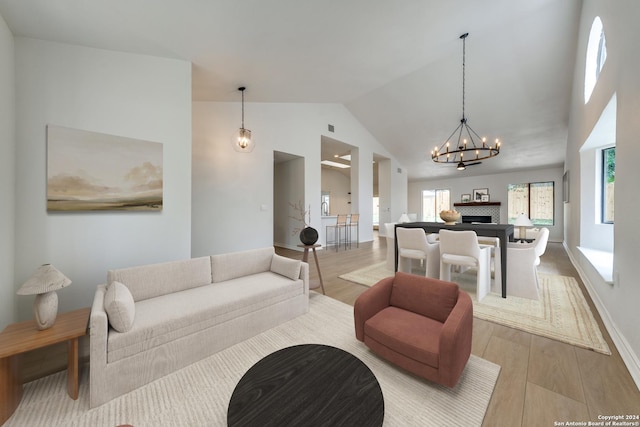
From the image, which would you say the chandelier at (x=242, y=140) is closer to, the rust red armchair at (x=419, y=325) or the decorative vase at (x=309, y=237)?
Answer: the decorative vase at (x=309, y=237)

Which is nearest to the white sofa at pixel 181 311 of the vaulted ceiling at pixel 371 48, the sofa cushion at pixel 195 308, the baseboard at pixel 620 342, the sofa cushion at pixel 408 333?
the sofa cushion at pixel 195 308

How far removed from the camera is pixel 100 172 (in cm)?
250

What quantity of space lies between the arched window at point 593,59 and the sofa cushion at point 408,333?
3984mm

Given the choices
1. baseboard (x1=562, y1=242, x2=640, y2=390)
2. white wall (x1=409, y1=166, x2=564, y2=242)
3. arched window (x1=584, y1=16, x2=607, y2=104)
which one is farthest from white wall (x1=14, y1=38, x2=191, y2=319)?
white wall (x1=409, y1=166, x2=564, y2=242)

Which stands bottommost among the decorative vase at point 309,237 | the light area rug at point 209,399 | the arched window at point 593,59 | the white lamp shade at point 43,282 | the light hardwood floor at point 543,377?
the light area rug at point 209,399

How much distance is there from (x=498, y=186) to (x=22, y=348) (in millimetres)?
12176

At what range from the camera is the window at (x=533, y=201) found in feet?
27.5

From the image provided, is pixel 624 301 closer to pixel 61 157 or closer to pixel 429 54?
pixel 429 54

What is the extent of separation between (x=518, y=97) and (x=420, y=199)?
6.65m

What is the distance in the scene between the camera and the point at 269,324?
228 centimetres

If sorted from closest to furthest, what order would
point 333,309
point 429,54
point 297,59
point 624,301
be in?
1. point 624,301
2. point 333,309
3. point 297,59
4. point 429,54

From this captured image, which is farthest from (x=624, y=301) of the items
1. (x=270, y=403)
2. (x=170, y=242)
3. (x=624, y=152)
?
(x=170, y=242)

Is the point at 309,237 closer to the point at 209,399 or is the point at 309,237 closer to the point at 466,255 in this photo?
the point at 209,399

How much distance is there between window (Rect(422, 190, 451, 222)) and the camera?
35.7 ft
